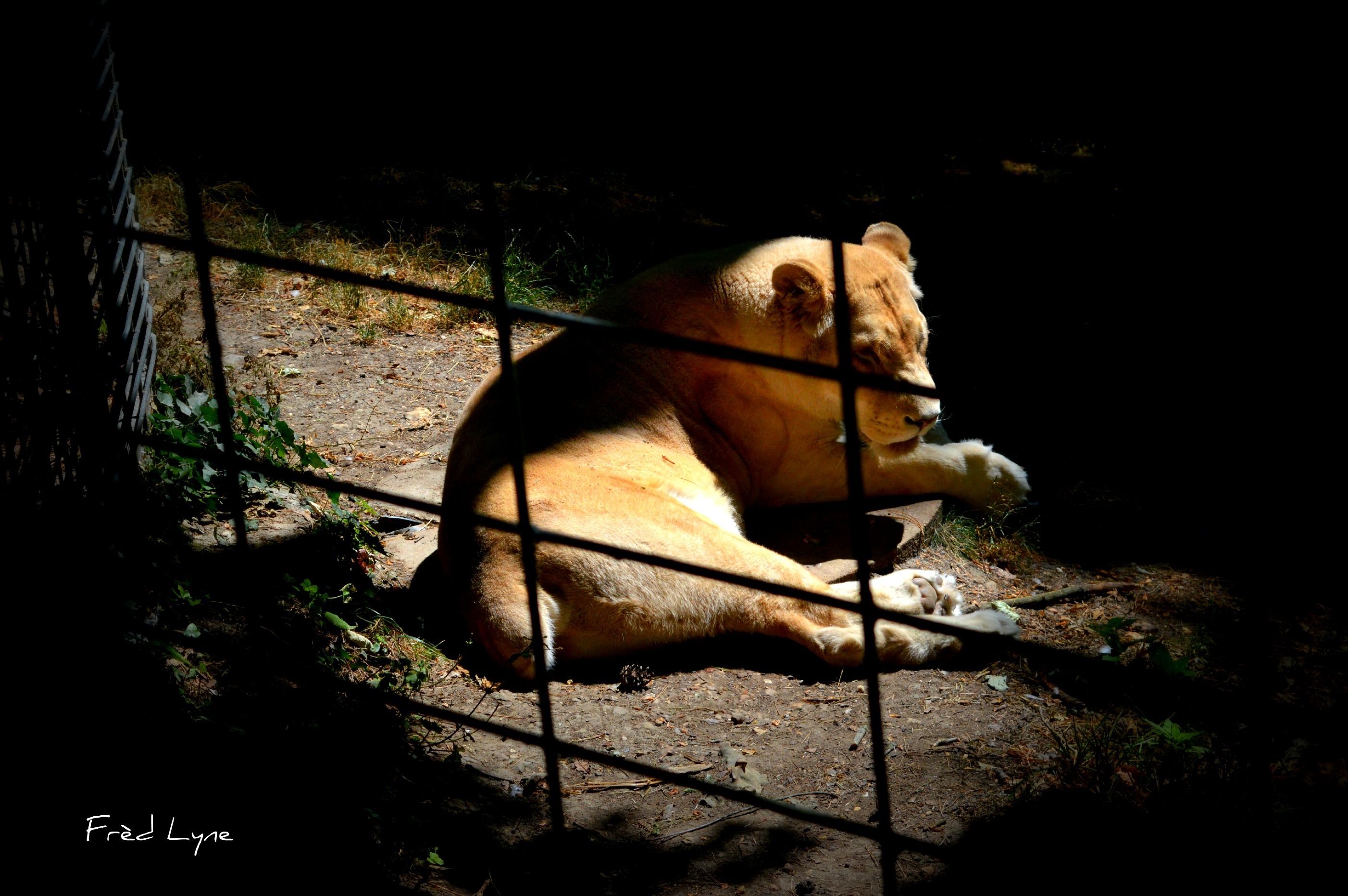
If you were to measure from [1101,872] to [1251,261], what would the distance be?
182 cm

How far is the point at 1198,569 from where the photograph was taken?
174 inches

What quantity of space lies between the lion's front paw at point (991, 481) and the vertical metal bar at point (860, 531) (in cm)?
327

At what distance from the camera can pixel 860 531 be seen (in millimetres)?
1545

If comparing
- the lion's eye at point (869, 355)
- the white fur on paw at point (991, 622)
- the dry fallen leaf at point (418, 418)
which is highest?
the lion's eye at point (869, 355)

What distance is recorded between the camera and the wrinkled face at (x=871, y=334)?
14.4ft

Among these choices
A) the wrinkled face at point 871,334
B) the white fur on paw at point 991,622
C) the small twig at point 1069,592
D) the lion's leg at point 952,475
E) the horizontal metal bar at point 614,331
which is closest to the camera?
the horizontal metal bar at point 614,331

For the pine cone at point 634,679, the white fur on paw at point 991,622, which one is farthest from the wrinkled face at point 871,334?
the pine cone at point 634,679

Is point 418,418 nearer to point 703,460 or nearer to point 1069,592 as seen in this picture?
point 703,460

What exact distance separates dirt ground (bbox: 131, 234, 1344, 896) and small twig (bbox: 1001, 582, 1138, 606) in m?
0.03

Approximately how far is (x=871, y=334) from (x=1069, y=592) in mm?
1204

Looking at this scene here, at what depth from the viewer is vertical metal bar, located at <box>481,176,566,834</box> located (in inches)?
63.2

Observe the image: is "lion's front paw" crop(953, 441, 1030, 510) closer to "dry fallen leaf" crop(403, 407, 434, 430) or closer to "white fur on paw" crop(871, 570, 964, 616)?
"white fur on paw" crop(871, 570, 964, 616)

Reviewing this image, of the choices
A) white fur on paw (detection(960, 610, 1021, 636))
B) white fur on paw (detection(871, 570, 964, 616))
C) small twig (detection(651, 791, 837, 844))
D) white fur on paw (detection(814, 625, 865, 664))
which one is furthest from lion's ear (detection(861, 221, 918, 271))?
small twig (detection(651, 791, 837, 844))

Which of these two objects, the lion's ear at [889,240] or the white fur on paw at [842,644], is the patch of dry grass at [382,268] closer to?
the lion's ear at [889,240]
